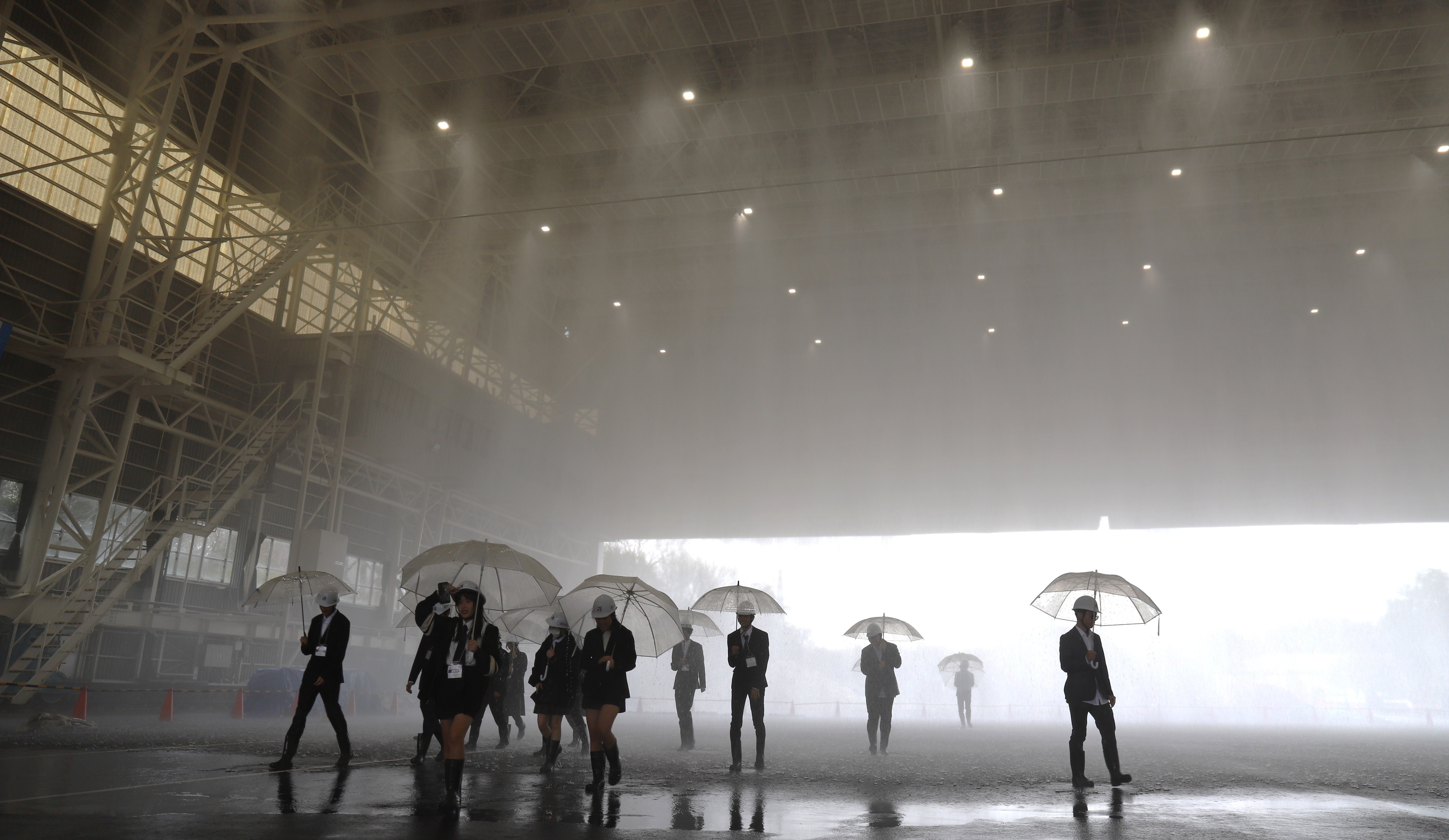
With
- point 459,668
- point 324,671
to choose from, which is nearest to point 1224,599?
point 324,671

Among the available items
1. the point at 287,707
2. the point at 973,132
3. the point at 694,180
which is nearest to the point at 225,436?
the point at 287,707

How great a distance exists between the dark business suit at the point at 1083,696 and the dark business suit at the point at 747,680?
10.2 ft

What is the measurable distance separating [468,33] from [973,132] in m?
12.3

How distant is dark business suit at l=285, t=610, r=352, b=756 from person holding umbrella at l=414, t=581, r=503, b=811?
6.41 feet

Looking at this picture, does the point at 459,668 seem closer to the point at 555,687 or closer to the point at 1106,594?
the point at 555,687

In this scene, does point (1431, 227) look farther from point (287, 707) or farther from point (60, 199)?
point (60, 199)

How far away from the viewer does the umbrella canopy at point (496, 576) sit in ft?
31.9

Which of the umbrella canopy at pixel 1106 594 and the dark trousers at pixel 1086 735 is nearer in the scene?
the dark trousers at pixel 1086 735

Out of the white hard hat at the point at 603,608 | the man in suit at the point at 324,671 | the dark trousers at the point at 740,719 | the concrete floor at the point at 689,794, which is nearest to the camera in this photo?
the concrete floor at the point at 689,794

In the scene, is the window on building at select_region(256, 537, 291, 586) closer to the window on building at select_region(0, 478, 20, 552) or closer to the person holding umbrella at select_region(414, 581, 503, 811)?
the window on building at select_region(0, 478, 20, 552)

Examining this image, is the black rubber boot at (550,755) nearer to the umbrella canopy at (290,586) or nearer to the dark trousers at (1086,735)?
the umbrella canopy at (290,586)

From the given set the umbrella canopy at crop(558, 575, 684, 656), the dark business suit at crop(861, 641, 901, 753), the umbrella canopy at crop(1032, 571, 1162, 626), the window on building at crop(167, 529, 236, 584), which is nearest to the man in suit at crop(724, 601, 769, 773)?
the umbrella canopy at crop(558, 575, 684, 656)

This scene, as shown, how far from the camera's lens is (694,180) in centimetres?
2544

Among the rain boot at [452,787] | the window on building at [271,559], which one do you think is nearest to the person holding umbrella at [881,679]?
the rain boot at [452,787]
